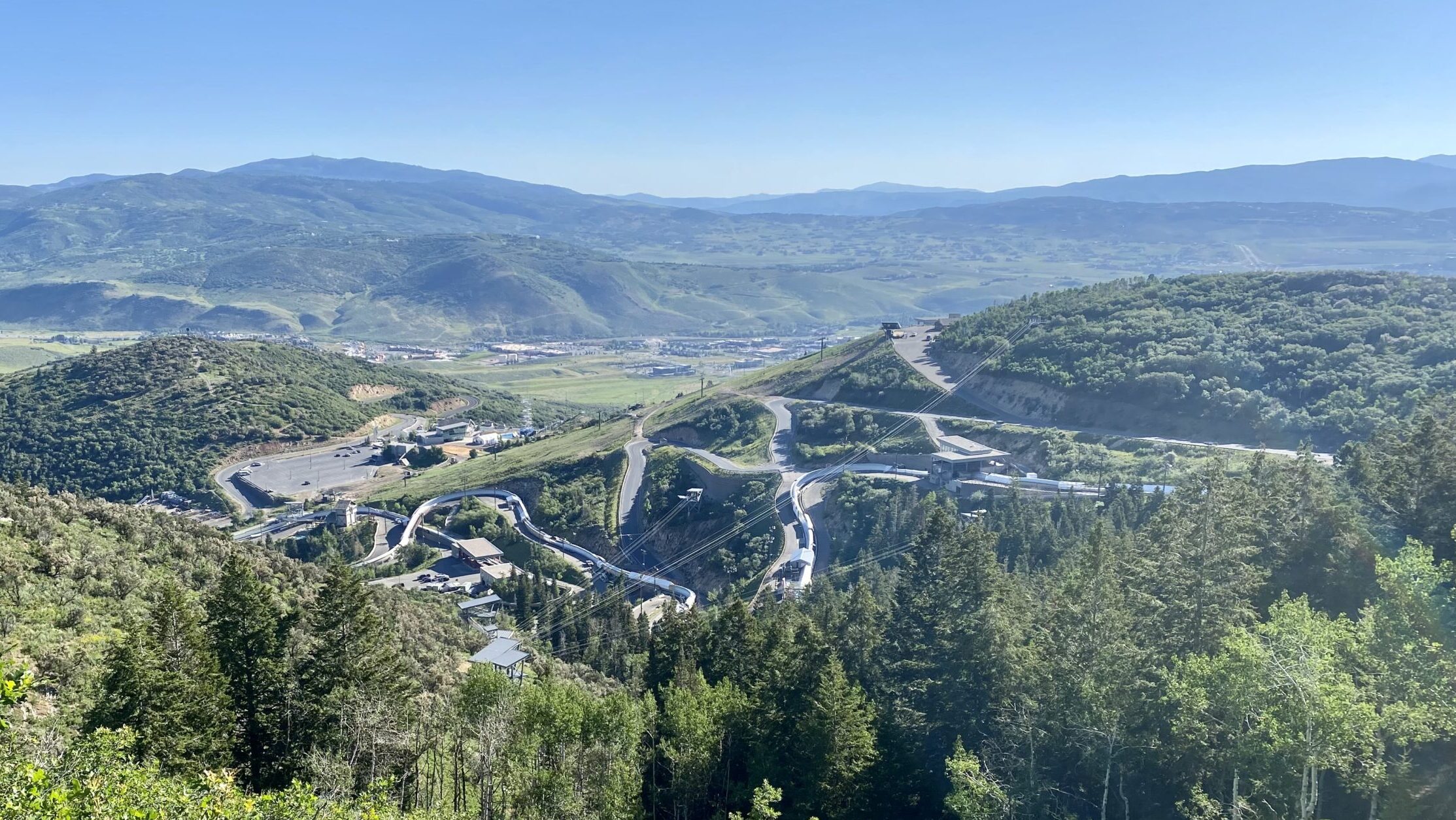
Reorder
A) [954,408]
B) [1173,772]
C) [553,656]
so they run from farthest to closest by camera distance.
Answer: [954,408], [553,656], [1173,772]

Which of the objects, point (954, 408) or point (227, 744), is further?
point (954, 408)

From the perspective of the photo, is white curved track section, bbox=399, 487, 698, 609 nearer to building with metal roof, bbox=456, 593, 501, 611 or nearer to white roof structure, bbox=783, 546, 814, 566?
white roof structure, bbox=783, 546, 814, 566

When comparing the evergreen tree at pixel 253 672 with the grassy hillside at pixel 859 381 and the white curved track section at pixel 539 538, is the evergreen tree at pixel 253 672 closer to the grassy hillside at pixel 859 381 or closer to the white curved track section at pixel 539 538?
the white curved track section at pixel 539 538

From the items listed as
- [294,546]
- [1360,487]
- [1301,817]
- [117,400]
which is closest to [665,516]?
[294,546]

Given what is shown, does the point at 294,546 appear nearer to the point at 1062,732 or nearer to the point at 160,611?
the point at 160,611

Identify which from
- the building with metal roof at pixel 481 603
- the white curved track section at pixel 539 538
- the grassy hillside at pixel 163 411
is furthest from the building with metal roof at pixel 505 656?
the grassy hillside at pixel 163 411

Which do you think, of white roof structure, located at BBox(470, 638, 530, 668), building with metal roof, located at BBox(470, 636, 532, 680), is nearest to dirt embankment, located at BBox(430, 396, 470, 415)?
building with metal roof, located at BBox(470, 636, 532, 680)

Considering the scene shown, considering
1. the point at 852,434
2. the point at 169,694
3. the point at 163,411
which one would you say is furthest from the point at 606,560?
the point at 163,411
